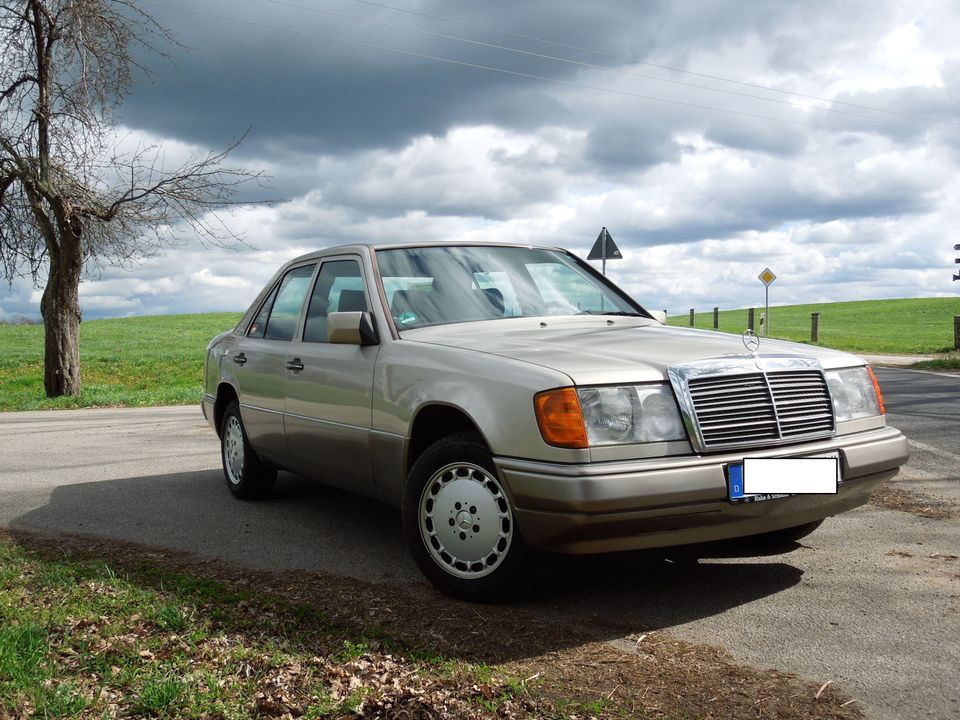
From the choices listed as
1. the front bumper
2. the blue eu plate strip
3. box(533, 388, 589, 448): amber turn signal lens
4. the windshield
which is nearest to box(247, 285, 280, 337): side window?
the windshield

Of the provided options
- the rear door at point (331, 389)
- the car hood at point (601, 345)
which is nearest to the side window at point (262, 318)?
the rear door at point (331, 389)

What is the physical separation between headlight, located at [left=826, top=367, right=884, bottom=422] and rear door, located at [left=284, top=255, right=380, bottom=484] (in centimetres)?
235

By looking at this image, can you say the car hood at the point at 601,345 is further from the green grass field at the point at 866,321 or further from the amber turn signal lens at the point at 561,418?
the green grass field at the point at 866,321

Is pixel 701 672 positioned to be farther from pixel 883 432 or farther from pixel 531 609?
pixel 883 432

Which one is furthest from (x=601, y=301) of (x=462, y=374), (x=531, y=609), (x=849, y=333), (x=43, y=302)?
(x=849, y=333)

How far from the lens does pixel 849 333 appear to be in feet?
161

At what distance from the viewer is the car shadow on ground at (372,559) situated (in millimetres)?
4195

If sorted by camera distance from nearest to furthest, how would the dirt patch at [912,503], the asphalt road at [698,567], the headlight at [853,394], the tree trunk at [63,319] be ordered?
the asphalt road at [698,567], the headlight at [853,394], the dirt patch at [912,503], the tree trunk at [63,319]

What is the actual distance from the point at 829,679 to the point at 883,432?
5.54 feet

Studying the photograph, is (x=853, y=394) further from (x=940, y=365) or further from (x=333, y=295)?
(x=940, y=365)

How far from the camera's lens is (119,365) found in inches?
1182

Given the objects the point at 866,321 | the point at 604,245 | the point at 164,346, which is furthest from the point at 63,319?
the point at 866,321

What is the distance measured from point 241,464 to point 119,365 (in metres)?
25.1

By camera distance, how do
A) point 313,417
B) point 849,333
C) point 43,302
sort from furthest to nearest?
point 849,333 → point 43,302 → point 313,417
